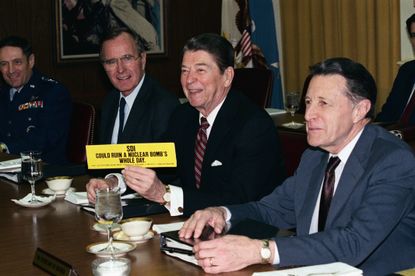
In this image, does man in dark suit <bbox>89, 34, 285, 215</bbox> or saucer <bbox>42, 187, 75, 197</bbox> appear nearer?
man in dark suit <bbox>89, 34, 285, 215</bbox>

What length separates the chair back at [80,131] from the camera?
4676mm

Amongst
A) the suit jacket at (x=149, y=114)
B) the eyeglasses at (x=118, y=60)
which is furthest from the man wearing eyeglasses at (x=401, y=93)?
the eyeglasses at (x=118, y=60)

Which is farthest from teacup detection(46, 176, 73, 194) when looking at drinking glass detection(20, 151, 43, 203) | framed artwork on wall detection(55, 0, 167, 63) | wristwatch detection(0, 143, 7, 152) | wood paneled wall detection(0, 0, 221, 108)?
framed artwork on wall detection(55, 0, 167, 63)

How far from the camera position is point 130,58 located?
4.12 m

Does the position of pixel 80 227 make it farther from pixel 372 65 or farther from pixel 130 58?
pixel 372 65

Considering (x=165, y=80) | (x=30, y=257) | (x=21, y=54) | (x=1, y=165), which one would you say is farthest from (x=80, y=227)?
(x=165, y=80)

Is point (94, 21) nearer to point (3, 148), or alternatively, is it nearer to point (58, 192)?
point (3, 148)

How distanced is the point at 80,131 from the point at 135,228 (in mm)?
2350

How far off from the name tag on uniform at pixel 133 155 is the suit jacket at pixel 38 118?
2.26 metres

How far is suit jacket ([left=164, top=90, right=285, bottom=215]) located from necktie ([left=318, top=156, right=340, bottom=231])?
593 millimetres

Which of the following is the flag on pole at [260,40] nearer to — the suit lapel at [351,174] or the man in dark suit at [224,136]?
the man in dark suit at [224,136]

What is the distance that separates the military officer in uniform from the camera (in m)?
5.02

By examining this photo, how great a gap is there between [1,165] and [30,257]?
5.66ft

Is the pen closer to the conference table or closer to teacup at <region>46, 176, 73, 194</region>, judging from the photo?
the conference table
